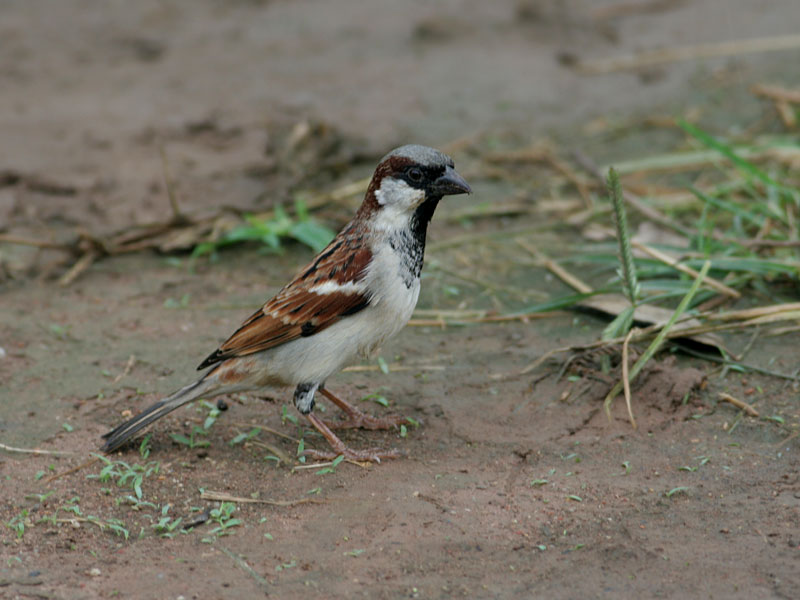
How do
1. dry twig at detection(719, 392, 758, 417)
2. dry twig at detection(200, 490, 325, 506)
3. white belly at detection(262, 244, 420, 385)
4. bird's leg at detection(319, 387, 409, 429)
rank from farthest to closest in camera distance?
bird's leg at detection(319, 387, 409, 429), dry twig at detection(719, 392, 758, 417), white belly at detection(262, 244, 420, 385), dry twig at detection(200, 490, 325, 506)

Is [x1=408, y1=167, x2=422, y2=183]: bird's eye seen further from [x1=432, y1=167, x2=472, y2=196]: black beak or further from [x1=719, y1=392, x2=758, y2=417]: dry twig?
[x1=719, y1=392, x2=758, y2=417]: dry twig

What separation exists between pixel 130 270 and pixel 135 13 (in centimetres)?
446

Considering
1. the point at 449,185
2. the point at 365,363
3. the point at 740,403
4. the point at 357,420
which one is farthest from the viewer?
the point at 365,363

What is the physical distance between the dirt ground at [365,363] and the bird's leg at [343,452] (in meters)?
0.07

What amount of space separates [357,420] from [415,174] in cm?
128

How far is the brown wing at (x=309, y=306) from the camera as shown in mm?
4547

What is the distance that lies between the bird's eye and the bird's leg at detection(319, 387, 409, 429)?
1159 mm

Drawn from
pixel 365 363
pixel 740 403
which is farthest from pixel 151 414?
pixel 740 403

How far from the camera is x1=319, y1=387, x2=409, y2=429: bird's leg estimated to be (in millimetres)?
4883

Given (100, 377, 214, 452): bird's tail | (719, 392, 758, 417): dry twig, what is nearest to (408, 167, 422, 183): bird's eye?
(100, 377, 214, 452): bird's tail

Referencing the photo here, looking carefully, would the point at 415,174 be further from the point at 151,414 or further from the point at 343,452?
the point at 151,414

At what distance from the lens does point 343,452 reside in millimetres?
4578

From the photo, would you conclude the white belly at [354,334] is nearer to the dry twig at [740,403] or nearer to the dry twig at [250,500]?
the dry twig at [250,500]

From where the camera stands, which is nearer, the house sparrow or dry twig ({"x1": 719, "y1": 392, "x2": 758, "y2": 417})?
the house sparrow
